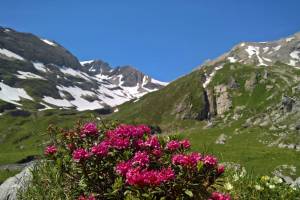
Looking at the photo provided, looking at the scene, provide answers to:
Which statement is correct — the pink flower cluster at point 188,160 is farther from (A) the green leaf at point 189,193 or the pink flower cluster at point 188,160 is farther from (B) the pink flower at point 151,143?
(B) the pink flower at point 151,143

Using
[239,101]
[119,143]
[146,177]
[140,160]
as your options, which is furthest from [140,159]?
[239,101]

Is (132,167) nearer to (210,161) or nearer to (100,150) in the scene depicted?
(100,150)

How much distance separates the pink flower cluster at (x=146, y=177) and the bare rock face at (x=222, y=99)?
157744 mm

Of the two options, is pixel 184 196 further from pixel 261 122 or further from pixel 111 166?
pixel 261 122

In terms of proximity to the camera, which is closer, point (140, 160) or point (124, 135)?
point (140, 160)

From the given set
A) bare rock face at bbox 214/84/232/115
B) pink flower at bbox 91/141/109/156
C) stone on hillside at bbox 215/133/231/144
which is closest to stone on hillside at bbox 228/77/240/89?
bare rock face at bbox 214/84/232/115

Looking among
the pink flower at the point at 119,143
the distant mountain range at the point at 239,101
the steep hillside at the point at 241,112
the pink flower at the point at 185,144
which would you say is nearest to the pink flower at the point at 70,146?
the pink flower at the point at 119,143

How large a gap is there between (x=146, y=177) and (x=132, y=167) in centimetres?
86

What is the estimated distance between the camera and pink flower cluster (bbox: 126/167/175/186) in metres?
8.96

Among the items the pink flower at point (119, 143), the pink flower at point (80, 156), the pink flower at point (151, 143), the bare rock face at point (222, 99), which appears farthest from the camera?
the bare rock face at point (222, 99)

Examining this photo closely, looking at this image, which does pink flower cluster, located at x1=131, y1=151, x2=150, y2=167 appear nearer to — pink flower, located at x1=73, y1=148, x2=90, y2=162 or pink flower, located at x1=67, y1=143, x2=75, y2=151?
pink flower, located at x1=73, y1=148, x2=90, y2=162

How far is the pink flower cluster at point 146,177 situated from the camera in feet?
29.4

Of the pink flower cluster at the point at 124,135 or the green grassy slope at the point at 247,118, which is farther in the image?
the green grassy slope at the point at 247,118

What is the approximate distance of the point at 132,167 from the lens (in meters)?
9.83
